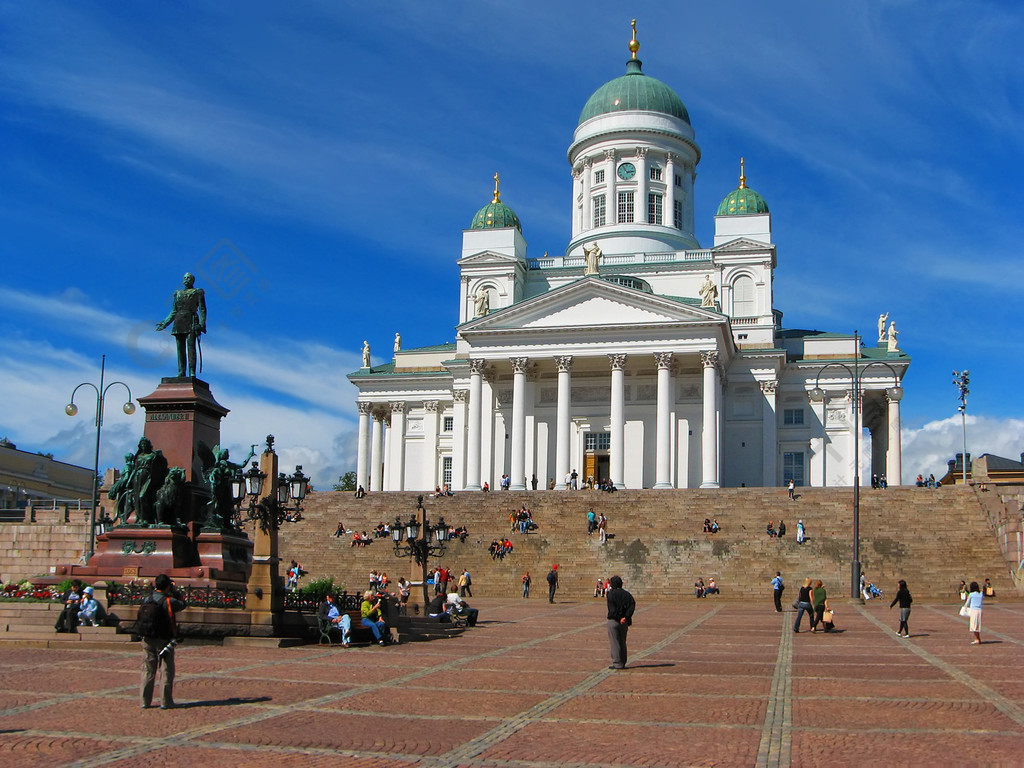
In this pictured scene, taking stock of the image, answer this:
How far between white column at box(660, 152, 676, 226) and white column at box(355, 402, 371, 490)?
24.2 m

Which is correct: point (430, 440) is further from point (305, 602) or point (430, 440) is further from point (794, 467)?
point (305, 602)

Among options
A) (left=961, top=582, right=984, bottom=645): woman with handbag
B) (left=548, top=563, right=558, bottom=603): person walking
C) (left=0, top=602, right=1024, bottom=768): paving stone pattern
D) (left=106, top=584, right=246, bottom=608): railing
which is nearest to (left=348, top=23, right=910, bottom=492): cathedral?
(left=548, top=563, right=558, bottom=603): person walking

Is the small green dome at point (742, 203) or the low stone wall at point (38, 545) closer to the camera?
the low stone wall at point (38, 545)

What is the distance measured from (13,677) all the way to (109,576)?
19.7ft

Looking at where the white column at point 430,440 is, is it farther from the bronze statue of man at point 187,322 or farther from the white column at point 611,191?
the bronze statue of man at point 187,322

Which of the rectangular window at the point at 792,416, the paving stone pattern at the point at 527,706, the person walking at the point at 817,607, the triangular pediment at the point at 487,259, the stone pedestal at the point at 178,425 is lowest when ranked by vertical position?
the paving stone pattern at the point at 527,706

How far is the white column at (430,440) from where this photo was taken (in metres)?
74.9

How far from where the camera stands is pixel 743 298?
2886 inches

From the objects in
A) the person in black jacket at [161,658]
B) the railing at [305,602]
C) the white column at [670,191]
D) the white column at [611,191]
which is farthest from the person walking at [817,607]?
the white column at [611,191]

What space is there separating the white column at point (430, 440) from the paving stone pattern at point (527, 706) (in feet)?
164

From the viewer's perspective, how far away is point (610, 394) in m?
67.4

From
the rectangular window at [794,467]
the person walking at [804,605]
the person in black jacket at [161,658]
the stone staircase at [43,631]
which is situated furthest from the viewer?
the rectangular window at [794,467]

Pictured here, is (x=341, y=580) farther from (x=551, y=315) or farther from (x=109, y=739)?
(x=109, y=739)

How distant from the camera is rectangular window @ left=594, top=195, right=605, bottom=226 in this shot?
81688mm
